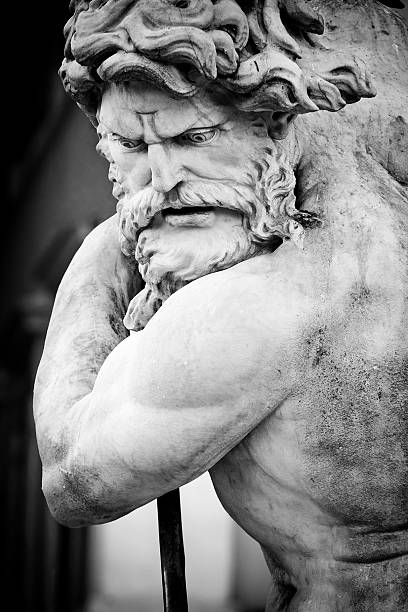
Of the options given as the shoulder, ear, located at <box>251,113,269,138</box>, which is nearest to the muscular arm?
the shoulder

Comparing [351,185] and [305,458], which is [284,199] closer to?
[351,185]

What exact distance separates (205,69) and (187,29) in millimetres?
60

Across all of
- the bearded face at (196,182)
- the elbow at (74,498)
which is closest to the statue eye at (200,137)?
the bearded face at (196,182)

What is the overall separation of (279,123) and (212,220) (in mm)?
174

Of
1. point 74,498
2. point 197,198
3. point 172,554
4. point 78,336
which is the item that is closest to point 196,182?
point 197,198

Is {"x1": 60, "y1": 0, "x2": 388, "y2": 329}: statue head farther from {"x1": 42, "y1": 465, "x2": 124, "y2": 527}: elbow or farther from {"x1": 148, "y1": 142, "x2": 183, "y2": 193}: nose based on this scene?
{"x1": 42, "y1": 465, "x2": 124, "y2": 527}: elbow

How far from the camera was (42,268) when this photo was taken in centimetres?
912

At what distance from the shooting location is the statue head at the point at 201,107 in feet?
6.77

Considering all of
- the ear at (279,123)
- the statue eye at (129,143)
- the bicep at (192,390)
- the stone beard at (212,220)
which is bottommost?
the bicep at (192,390)

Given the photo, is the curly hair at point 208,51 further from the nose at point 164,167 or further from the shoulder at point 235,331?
the shoulder at point 235,331

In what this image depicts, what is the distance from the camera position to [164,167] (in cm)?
214

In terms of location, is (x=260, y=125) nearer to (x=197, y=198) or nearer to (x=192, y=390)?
(x=197, y=198)

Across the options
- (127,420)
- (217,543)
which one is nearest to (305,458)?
(127,420)

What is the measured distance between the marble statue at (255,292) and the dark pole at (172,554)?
0.43 ft
